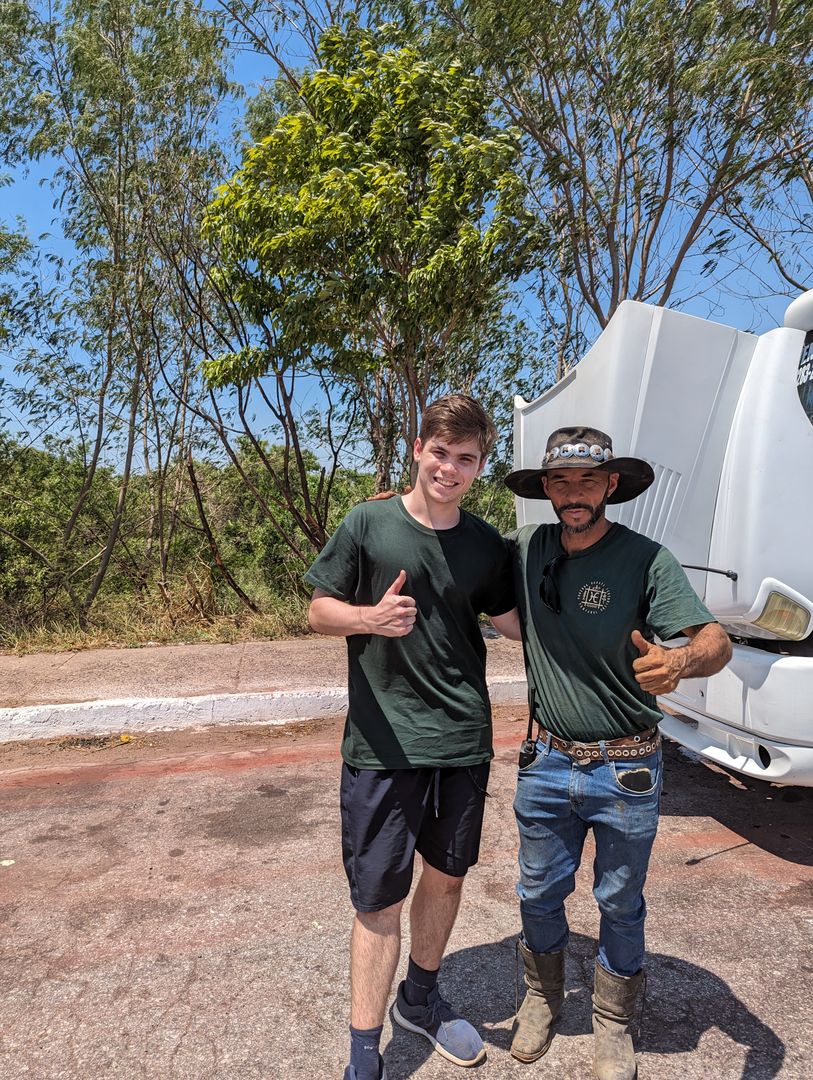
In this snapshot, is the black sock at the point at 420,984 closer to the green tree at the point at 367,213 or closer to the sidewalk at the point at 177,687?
the sidewalk at the point at 177,687

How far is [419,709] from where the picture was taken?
2.29m

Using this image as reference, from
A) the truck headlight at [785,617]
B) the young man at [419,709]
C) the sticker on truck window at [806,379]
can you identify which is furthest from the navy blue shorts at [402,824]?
the sticker on truck window at [806,379]

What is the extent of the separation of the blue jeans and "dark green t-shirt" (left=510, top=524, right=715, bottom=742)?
11 cm

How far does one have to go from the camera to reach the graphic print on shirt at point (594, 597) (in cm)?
221

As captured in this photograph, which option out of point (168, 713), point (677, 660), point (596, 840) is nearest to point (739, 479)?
point (677, 660)

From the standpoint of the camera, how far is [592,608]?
2.22m

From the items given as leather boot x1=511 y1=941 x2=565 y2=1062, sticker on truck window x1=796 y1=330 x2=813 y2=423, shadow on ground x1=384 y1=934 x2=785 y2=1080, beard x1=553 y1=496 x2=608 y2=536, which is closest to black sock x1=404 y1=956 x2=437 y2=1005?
shadow on ground x1=384 y1=934 x2=785 y2=1080

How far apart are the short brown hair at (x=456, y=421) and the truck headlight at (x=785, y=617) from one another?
1.48m

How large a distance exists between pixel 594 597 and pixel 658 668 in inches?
11.6

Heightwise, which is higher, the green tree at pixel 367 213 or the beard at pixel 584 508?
the green tree at pixel 367 213

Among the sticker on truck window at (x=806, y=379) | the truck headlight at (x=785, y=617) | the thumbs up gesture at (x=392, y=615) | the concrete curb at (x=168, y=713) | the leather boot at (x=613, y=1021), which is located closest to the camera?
the thumbs up gesture at (x=392, y=615)

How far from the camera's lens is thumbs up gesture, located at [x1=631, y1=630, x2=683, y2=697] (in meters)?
2.00

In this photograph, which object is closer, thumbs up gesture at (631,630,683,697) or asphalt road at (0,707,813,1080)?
thumbs up gesture at (631,630,683,697)

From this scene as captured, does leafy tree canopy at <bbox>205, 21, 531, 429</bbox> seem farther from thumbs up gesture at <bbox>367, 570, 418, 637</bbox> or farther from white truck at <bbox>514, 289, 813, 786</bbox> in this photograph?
thumbs up gesture at <bbox>367, 570, 418, 637</bbox>
